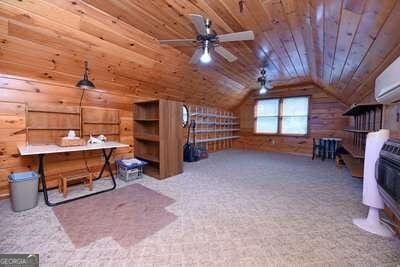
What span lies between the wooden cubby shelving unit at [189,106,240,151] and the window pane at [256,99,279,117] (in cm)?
103

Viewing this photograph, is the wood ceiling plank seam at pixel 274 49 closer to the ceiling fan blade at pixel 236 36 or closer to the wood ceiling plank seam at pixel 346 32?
the ceiling fan blade at pixel 236 36

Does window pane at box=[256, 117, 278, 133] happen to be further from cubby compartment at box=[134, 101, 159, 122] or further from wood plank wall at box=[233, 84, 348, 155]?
cubby compartment at box=[134, 101, 159, 122]

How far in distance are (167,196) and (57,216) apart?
1.32m

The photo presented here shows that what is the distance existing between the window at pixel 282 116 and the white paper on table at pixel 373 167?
16.7ft

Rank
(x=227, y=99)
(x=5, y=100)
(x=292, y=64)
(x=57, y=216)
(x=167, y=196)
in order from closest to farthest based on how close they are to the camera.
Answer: (x=57, y=216), (x=5, y=100), (x=167, y=196), (x=292, y=64), (x=227, y=99)

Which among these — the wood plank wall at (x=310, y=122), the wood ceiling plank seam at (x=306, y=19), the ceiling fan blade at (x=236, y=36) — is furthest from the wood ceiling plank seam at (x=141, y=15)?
the wood plank wall at (x=310, y=122)

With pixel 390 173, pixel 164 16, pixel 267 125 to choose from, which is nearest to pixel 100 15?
pixel 164 16

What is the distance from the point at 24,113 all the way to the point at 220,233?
3.27m

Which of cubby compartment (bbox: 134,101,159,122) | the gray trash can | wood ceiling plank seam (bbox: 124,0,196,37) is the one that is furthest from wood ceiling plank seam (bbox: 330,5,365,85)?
the gray trash can

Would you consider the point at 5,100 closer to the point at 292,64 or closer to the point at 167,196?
the point at 167,196

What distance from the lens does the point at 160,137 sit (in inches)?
141

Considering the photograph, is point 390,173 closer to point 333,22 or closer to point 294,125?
point 333,22

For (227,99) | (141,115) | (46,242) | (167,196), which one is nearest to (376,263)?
(167,196)

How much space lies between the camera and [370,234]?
1.82 meters
